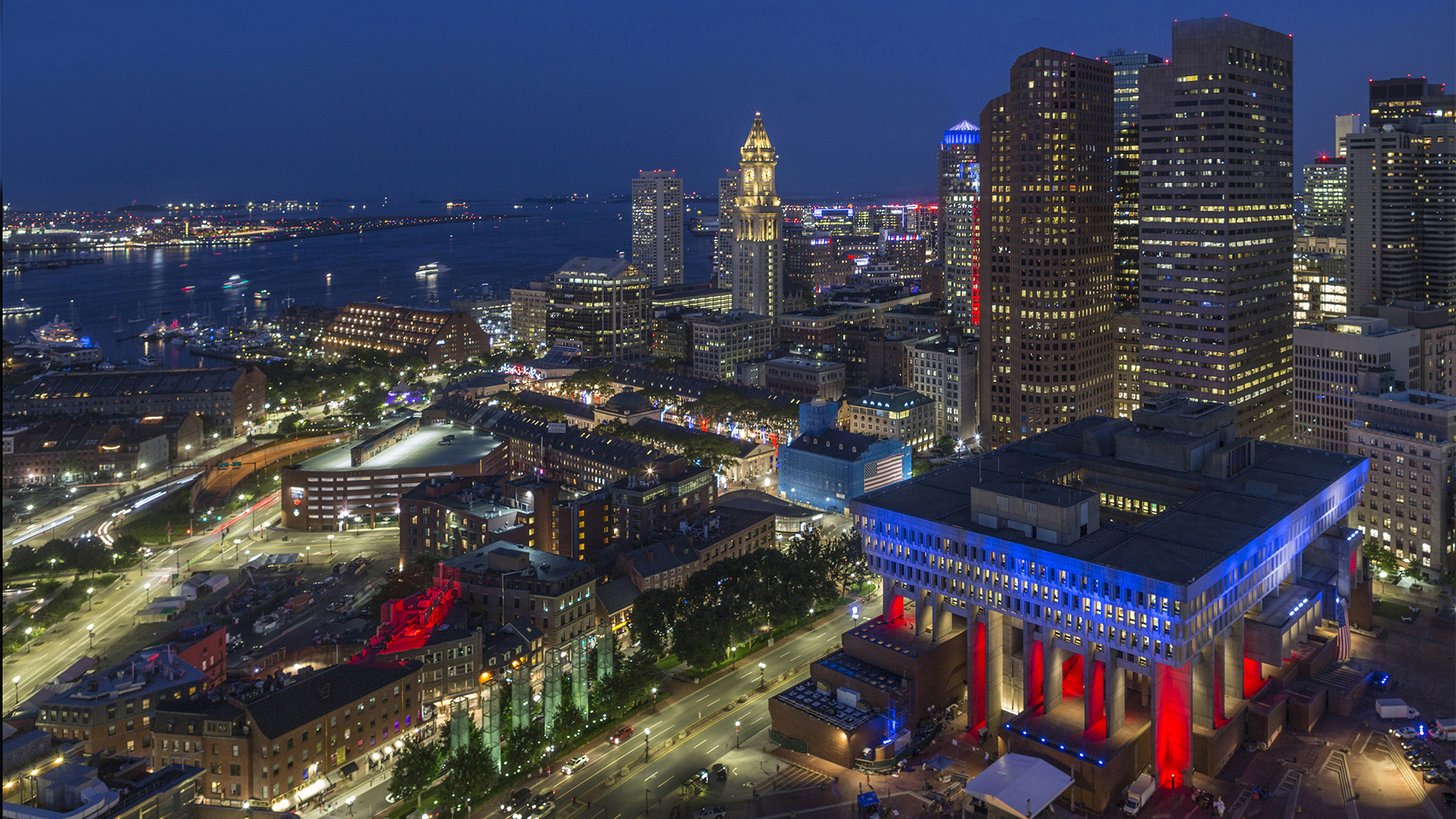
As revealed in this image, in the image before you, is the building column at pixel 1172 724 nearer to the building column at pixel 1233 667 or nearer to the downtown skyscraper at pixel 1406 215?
the building column at pixel 1233 667

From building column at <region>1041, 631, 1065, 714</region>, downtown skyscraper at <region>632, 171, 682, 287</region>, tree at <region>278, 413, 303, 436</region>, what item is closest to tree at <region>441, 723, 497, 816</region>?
building column at <region>1041, 631, 1065, 714</region>

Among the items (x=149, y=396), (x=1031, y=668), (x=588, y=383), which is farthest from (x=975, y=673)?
(x=149, y=396)

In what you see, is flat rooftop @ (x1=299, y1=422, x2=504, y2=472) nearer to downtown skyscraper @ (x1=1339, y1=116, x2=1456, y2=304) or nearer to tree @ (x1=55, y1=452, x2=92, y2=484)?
tree @ (x1=55, y1=452, x2=92, y2=484)

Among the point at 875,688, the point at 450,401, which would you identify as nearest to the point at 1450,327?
the point at 875,688

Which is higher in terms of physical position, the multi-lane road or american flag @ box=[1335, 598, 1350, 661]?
american flag @ box=[1335, 598, 1350, 661]

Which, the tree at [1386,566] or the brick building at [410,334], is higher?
the brick building at [410,334]

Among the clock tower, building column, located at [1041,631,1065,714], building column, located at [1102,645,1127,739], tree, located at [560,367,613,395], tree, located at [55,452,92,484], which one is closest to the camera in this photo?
building column, located at [1102,645,1127,739]

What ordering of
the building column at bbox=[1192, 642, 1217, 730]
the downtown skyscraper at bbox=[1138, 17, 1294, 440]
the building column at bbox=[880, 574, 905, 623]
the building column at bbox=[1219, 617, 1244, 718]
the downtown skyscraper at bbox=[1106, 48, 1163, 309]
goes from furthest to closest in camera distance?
1. the downtown skyscraper at bbox=[1106, 48, 1163, 309]
2. the downtown skyscraper at bbox=[1138, 17, 1294, 440]
3. the building column at bbox=[880, 574, 905, 623]
4. the building column at bbox=[1219, 617, 1244, 718]
5. the building column at bbox=[1192, 642, 1217, 730]

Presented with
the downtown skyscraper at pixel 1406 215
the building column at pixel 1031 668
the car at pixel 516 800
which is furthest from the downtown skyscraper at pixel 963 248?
the car at pixel 516 800
